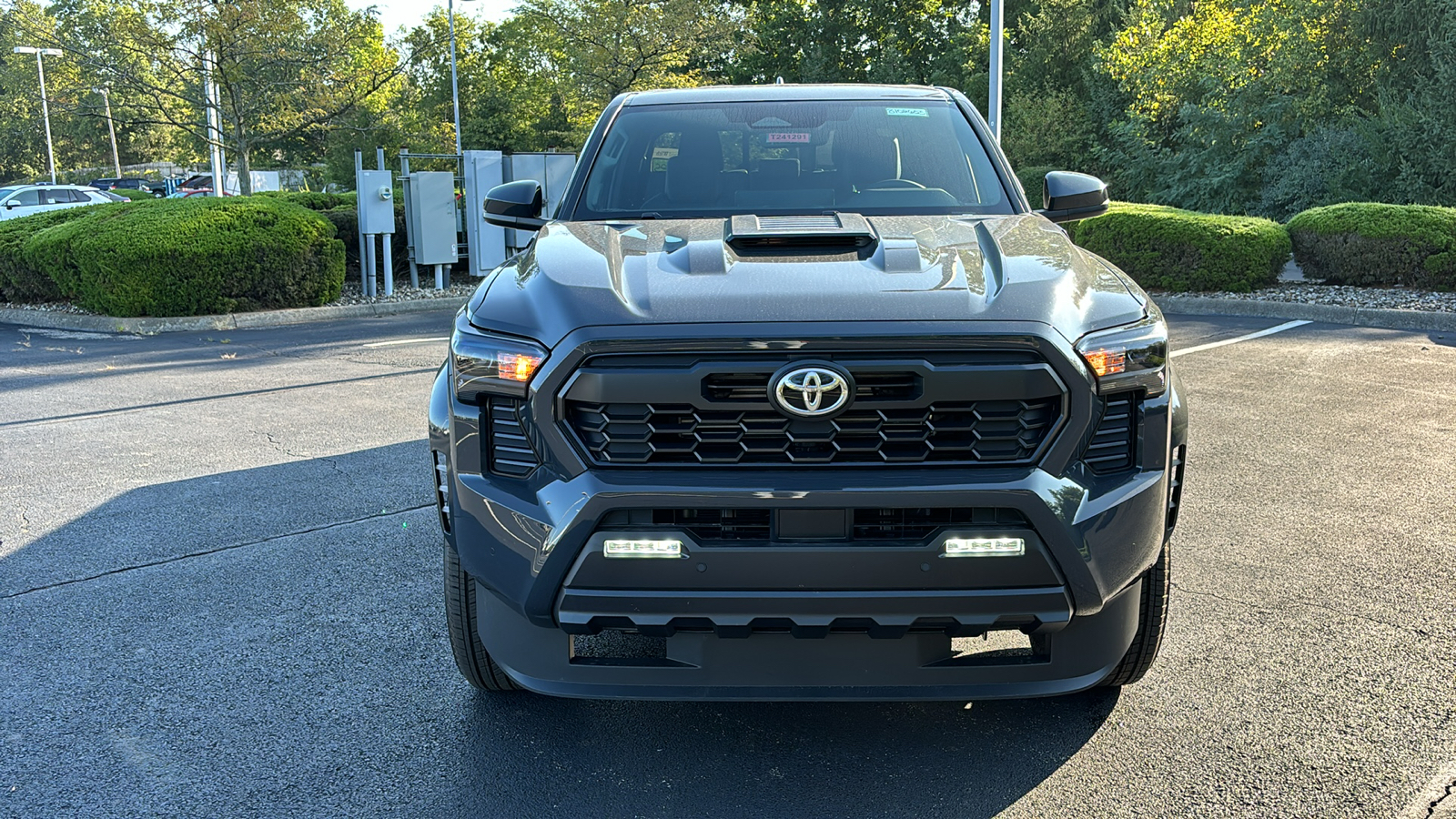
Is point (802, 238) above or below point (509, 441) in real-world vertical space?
above

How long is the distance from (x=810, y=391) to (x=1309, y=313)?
38.8 ft

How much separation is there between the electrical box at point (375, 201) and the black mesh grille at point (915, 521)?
43.7 feet

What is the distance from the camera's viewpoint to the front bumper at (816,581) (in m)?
2.57

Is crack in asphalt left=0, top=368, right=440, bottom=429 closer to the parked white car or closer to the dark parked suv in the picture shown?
the dark parked suv

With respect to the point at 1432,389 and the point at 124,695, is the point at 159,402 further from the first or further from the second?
the point at 1432,389

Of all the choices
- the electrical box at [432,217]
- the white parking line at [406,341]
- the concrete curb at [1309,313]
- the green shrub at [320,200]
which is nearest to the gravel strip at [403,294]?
the electrical box at [432,217]

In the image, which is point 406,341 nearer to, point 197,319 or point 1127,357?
point 197,319

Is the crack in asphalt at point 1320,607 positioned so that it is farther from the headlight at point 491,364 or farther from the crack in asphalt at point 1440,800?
the headlight at point 491,364

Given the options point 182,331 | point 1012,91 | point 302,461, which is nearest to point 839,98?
point 302,461

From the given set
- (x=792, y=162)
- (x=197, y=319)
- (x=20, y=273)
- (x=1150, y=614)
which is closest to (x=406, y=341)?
(x=197, y=319)

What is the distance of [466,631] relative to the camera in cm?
320

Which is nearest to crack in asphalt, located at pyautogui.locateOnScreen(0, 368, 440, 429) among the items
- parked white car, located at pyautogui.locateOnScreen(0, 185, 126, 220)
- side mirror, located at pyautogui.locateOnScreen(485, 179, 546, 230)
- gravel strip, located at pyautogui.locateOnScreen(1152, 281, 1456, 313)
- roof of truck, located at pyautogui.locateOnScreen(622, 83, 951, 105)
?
side mirror, located at pyautogui.locateOnScreen(485, 179, 546, 230)

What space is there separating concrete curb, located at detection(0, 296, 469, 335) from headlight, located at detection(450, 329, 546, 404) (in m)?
9.94

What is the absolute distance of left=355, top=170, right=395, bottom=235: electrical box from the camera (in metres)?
14.8
